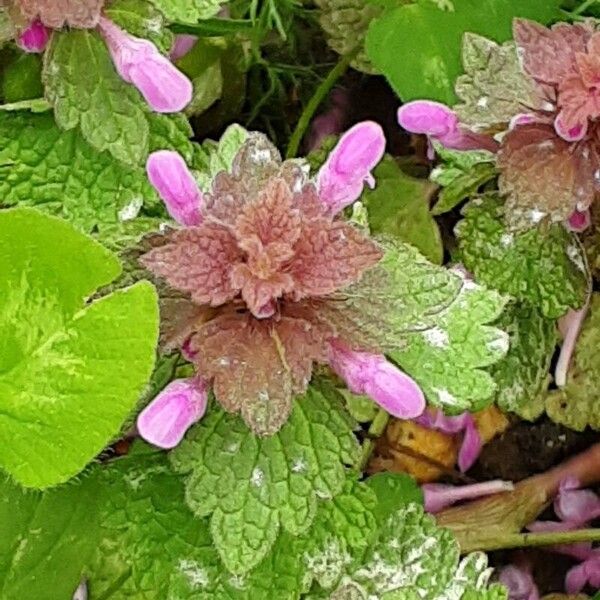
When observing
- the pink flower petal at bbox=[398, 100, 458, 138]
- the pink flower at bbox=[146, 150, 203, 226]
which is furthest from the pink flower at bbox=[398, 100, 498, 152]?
the pink flower at bbox=[146, 150, 203, 226]

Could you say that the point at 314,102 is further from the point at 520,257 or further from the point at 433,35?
the point at 520,257

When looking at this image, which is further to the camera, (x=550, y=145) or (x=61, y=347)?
(x=550, y=145)

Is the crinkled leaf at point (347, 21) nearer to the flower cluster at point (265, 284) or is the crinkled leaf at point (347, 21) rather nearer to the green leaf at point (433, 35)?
the green leaf at point (433, 35)

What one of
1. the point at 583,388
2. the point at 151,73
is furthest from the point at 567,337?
the point at 151,73

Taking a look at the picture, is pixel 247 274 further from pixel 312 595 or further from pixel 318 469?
pixel 312 595

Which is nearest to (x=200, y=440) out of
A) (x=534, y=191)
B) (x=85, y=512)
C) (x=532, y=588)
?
(x=85, y=512)

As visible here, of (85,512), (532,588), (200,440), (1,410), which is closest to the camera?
(1,410)
